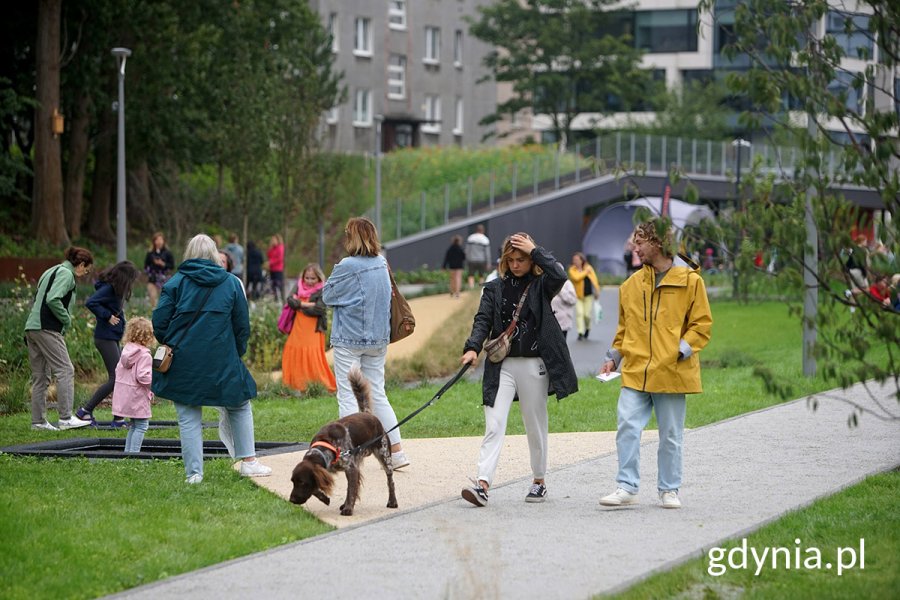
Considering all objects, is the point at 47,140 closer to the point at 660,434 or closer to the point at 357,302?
the point at 357,302

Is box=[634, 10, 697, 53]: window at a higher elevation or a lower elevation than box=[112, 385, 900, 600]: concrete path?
higher

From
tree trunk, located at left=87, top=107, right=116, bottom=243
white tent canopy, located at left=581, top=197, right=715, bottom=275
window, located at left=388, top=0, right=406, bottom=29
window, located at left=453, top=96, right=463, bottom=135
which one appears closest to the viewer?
tree trunk, located at left=87, top=107, right=116, bottom=243

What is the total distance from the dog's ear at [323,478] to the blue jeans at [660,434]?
1.82m

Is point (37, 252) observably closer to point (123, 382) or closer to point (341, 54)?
point (123, 382)

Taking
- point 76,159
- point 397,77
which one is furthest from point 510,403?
point 397,77

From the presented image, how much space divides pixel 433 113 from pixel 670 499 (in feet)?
197

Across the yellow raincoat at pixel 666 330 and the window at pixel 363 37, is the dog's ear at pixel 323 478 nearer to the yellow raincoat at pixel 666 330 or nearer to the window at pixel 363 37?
the yellow raincoat at pixel 666 330

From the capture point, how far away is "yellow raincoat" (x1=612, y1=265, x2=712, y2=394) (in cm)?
859

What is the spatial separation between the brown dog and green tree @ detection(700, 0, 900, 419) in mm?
2990

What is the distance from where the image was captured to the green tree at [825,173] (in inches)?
253

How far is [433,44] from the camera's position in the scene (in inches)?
2648

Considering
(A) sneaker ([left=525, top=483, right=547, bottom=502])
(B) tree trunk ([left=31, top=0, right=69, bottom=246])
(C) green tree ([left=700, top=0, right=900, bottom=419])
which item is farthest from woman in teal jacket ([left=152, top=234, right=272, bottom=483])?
(B) tree trunk ([left=31, top=0, right=69, bottom=246])

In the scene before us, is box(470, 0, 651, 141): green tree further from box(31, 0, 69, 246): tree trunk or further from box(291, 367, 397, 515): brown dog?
box(291, 367, 397, 515): brown dog

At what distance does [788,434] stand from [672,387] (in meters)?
3.88
